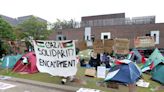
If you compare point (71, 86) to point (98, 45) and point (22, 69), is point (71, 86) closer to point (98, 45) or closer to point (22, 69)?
point (98, 45)

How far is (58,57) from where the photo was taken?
7.50 m

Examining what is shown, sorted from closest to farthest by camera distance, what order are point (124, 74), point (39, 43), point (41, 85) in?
point (124, 74)
point (41, 85)
point (39, 43)

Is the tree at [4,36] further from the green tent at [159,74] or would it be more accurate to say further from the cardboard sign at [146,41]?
the green tent at [159,74]

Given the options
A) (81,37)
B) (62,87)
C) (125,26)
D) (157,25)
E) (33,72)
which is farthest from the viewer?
(81,37)

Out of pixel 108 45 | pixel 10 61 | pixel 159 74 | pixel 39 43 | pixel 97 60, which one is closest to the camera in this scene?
pixel 39 43

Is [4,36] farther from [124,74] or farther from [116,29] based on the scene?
[116,29]

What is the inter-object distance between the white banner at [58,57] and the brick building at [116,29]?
70.3 feet

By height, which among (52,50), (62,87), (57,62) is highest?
(52,50)

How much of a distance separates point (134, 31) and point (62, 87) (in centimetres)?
2322

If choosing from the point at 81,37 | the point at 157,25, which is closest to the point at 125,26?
the point at 157,25

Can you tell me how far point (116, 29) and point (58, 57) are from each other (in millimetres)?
22911

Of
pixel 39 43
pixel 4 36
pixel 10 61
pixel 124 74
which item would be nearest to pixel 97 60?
pixel 124 74

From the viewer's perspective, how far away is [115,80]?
732cm

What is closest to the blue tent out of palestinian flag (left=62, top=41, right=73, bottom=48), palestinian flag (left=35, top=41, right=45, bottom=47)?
palestinian flag (left=62, top=41, right=73, bottom=48)
